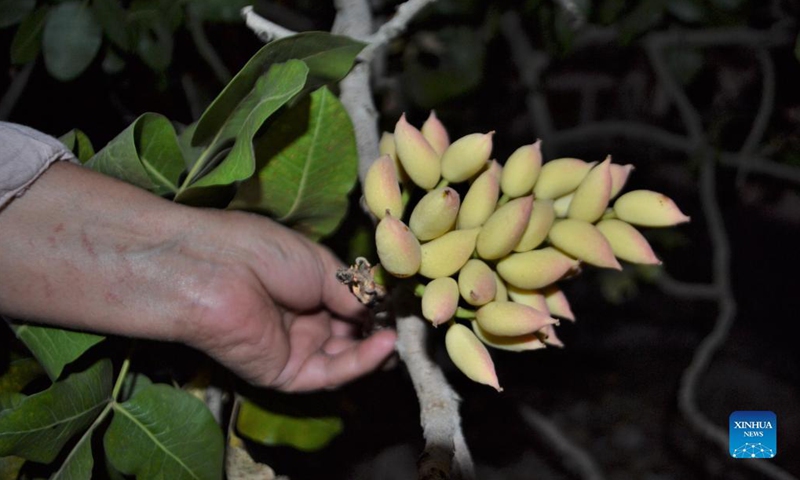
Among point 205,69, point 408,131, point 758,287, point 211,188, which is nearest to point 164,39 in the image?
point 205,69

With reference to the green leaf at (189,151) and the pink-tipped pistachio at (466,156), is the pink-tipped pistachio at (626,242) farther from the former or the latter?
the green leaf at (189,151)

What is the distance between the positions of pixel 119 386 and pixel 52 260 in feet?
0.68

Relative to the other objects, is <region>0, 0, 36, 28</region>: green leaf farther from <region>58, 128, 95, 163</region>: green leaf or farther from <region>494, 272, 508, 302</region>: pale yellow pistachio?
<region>494, 272, 508, 302</region>: pale yellow pistachio

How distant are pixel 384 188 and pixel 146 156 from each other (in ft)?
0.95

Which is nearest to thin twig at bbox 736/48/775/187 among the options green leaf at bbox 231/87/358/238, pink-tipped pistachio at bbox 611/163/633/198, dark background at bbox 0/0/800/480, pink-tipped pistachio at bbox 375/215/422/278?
dark background at bbox 0/0/800/480

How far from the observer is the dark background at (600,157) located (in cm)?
128

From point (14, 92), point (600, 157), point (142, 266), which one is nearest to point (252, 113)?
point (142, 266)

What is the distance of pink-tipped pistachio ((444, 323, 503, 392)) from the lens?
641mm

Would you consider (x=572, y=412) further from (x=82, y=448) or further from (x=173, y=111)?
(x=82, y=448)

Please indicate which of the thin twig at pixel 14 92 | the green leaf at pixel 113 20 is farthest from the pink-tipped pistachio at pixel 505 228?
the thin twig at pixel 14 92

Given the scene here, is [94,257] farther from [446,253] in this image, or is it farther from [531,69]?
[531,69]

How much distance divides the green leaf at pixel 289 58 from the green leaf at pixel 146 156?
1.8 inches

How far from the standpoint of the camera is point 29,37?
106cm

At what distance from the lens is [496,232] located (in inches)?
25.0
